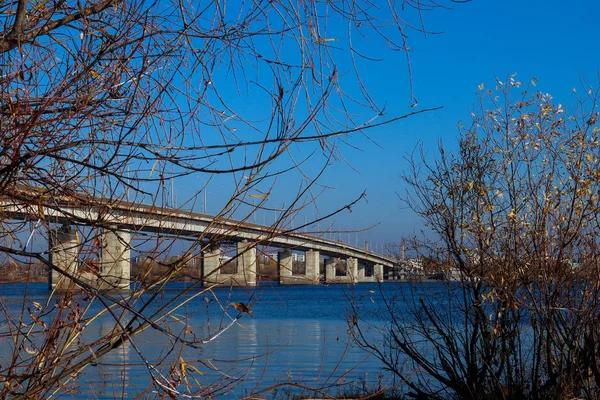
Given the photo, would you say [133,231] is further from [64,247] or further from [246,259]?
[246,259]

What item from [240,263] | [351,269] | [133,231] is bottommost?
[240,263]

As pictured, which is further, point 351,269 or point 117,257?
point 351,269

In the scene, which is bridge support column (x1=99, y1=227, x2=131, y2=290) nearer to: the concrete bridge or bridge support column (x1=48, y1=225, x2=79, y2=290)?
the concrete bridge

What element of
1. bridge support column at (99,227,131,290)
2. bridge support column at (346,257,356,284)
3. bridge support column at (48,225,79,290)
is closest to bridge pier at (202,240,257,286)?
bridge support column at (99,227,131,290)

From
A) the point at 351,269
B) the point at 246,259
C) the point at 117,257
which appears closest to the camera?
the point at 246,259

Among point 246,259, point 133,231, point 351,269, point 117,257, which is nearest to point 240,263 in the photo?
point 246,259

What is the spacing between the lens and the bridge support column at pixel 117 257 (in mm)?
2811

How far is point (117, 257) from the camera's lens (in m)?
3.03

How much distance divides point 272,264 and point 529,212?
5194mm

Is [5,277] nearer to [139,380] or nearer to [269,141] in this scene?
[269,141]

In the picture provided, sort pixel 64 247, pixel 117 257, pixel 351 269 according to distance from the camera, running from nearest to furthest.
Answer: pixel 64 247 → pixel 117 257 → pixel 351 269

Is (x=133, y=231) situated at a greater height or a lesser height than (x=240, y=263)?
greater

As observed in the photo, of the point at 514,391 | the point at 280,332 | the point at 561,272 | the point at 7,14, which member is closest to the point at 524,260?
the point at 561,272

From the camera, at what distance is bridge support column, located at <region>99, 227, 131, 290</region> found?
9.22 feet
